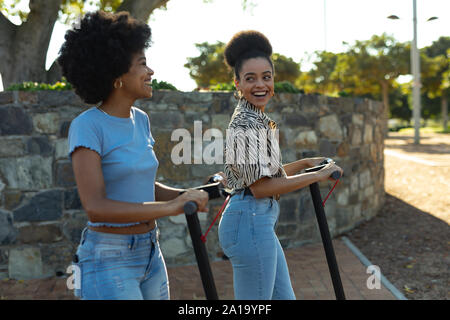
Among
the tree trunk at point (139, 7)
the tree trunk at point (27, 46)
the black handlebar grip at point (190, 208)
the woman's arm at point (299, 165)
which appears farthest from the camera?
the tree trunk at point (139, 7)

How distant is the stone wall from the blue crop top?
3668mm

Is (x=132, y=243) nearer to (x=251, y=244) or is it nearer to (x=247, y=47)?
(x=251, y=244)

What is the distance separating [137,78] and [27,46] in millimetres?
6677

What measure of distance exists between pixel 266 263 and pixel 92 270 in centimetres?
78

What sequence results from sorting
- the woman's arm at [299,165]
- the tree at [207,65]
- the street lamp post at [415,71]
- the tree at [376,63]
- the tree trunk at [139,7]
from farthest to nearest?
the tree at [207,65] → the tree at [376,63] → the street lamp post at [415,71] → the tree trunk at [139,7] → the woman's arm at [299,165]

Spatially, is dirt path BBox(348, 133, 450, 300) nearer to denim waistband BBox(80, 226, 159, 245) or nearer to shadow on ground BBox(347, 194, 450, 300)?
shadow on ground BBox(347, 194, 450, 300)

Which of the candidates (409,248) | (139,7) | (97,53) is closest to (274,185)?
(97,53)

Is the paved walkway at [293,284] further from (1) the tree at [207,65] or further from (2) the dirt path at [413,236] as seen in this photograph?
(1) the tree at [207,65]

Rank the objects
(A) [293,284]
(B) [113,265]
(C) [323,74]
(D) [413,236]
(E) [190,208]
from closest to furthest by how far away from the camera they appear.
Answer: (E) [190,208], (B) [113,265], (A) [293,284], (D) [413,236], (C) [323,74]

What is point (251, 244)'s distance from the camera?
212 centimetres

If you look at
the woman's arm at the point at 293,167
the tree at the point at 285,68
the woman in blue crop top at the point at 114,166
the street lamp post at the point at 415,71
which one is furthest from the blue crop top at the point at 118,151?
the tree at the point at 285,68

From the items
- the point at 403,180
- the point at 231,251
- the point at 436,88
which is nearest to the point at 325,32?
the point at 436,88

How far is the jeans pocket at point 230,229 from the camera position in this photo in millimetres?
2161

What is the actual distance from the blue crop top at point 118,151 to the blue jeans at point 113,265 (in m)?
0.07
